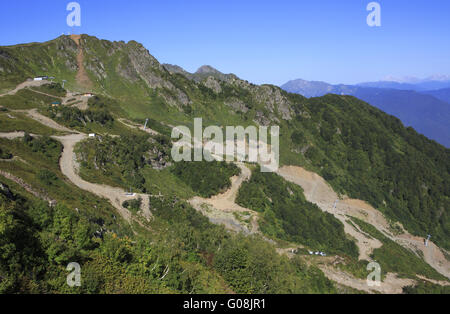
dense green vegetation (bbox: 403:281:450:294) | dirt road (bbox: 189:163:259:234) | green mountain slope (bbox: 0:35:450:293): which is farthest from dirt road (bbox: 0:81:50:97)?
dense green vegetation (bbox: 403:281:450:294)

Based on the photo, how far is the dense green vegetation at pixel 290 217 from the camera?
6728 cm

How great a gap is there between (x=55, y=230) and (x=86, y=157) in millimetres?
35602

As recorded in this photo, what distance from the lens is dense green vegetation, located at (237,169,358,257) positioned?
67.3 meters

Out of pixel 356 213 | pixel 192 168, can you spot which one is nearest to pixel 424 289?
pixel 192 168

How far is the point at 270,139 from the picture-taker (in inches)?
4951

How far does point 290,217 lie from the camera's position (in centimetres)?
7356

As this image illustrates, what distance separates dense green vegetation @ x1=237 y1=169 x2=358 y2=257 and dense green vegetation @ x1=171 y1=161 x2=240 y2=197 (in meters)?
5.13

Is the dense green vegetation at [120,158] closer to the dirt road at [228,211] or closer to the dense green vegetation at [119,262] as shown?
the dirt road at [228,211]

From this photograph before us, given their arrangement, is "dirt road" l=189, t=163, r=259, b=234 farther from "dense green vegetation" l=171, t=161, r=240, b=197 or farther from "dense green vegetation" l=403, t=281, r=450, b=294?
"dense green vegetation" l=403, t=281, r=450, b=294

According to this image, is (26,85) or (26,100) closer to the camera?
(26,100)

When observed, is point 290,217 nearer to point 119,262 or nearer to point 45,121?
point 119,262

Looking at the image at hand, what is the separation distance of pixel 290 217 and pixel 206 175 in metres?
23.9
